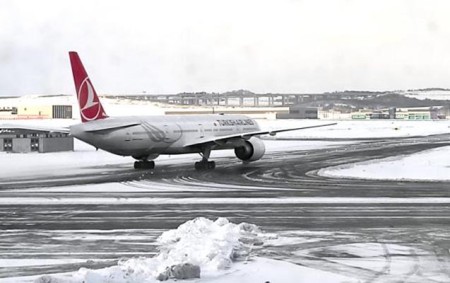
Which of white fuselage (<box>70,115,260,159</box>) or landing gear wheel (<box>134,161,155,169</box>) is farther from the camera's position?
landing gear wheel (<box>134,161,155,169</box>)

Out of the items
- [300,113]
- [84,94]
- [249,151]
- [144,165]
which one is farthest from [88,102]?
[300,113]

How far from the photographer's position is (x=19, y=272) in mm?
11516

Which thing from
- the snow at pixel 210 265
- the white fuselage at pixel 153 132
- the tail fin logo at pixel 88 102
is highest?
the tail fin logo at pixel 88 102

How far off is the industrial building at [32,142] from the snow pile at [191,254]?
42.4 m

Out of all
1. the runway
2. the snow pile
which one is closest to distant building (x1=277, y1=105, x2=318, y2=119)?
the runway

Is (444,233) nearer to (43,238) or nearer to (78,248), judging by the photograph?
(78,248)

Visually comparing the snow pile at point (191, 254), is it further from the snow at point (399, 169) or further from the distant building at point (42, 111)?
the distant building at point (42, 111)

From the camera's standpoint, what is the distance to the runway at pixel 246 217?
12.6 metres

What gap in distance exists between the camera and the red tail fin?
35469mm

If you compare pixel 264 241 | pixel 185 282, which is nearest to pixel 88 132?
pixel 264 241

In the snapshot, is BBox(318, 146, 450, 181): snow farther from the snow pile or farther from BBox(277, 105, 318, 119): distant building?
BBox(277, 105, 318, 119): distant building

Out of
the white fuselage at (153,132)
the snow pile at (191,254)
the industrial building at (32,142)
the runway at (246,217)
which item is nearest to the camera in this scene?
the snow pile at (191,254)

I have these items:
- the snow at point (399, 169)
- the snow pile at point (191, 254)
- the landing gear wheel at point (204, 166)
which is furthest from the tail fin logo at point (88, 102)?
the snow pile at point (191, 254)

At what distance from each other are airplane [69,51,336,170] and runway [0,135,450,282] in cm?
218
